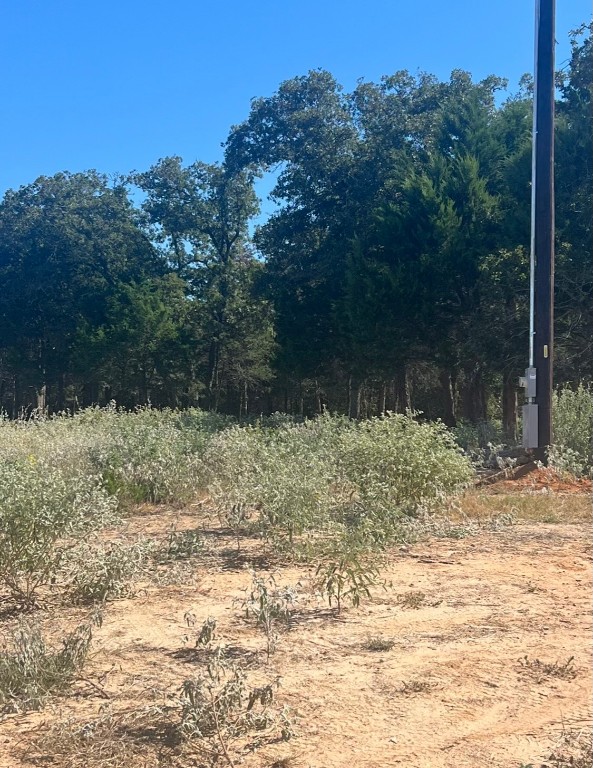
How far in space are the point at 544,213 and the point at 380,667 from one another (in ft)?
30.9

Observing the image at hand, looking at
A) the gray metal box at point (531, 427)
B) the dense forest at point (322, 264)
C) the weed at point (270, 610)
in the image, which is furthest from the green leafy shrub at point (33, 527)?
the dense forest at point (322, 264)

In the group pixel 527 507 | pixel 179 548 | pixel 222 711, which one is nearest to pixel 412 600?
pixel 222 711

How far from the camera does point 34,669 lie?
345 cm

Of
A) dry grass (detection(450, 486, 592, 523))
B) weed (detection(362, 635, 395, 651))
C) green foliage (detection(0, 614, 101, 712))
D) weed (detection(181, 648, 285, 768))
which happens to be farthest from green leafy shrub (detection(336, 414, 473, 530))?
weed (detection(181, 648, 285, 768))

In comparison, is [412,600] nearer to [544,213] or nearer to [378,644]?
[378,644]

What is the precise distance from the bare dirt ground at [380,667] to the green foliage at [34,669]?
0.07m

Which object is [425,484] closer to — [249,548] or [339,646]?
[249,548]

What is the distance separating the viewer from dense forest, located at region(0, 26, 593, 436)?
17.2m

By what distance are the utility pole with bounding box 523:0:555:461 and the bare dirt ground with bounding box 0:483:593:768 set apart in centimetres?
504

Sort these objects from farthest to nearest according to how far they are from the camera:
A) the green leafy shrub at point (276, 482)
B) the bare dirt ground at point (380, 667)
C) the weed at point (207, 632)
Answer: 1. the green leafy shrub at point (276, 482)
2. the weed at point (207, 632)
3. the bare dirt ground at point (380, 667)

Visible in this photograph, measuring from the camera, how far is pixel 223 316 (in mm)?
33188

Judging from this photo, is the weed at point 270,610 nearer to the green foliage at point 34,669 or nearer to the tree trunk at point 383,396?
the green foliage at point 34,669

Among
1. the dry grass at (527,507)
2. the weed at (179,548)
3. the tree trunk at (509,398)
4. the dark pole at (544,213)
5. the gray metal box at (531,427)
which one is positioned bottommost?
the weed at (179,548)

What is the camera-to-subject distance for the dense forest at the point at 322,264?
56.4 feet
